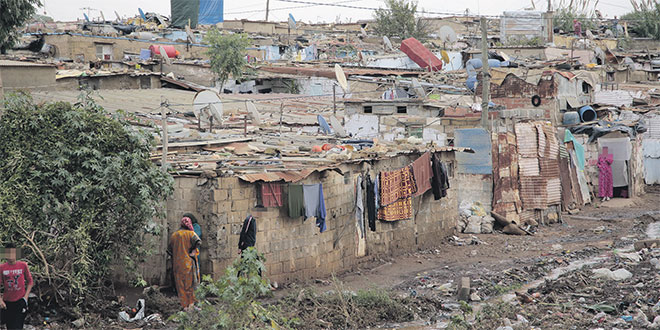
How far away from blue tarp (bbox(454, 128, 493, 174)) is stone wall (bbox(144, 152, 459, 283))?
10.1 feet

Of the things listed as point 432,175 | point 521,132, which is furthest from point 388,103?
point 432,175

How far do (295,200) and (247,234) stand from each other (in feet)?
3.54

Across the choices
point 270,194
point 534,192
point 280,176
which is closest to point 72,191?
point 270,194

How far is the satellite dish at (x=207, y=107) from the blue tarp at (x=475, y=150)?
534 cm

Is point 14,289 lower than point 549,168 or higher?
higher

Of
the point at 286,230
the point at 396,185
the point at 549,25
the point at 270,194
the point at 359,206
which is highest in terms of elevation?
the point at 549,25

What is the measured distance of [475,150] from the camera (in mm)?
16797

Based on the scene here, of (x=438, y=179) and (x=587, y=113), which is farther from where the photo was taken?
(x=587, y=113)

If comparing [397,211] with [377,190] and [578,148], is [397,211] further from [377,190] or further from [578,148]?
[578,148]

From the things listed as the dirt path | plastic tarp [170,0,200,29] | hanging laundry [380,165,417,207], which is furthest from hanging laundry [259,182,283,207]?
plastic tarp [170,0,200,29]

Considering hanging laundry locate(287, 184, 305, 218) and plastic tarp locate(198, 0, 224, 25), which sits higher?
plastic tarp locate(198, 0, 224, 25)

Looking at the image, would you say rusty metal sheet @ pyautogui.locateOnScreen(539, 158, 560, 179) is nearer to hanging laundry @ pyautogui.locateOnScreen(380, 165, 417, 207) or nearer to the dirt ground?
the dirt ground

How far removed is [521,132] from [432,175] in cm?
416

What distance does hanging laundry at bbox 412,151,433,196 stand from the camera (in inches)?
552
